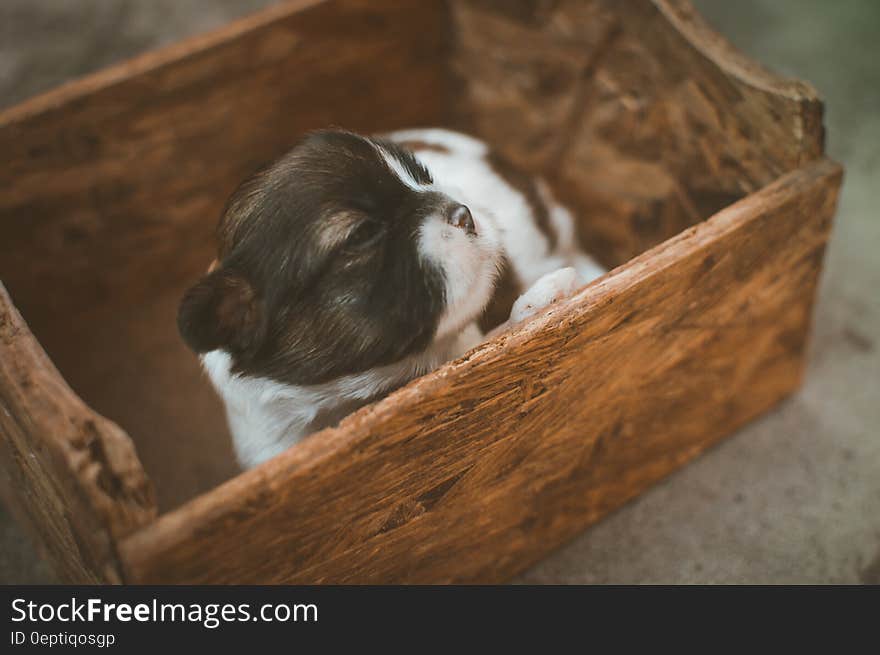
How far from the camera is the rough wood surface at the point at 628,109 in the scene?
164 centimetres

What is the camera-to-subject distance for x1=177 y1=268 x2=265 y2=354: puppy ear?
1.26 metres

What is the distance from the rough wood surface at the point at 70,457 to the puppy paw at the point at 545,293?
0.70 metres

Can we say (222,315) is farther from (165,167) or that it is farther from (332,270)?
(165,167)

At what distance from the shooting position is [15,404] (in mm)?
1224

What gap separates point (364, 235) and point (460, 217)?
6.2 inches

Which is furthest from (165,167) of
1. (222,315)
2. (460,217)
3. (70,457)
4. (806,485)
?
(806,485)

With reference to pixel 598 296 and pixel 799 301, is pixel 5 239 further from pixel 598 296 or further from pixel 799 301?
pixel 799 301

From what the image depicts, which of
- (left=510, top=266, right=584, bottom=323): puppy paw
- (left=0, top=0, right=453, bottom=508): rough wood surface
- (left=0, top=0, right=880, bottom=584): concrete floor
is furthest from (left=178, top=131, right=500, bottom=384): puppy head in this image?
(left=0, top=0, right=880, bottom=584): concrete floor

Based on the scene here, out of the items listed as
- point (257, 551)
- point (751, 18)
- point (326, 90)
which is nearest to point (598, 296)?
point (257, 551)

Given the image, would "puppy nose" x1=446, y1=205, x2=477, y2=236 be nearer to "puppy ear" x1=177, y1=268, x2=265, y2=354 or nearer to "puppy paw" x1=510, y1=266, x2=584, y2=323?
"puppy paw" x1=510, y1=266, x2=584, y2=323

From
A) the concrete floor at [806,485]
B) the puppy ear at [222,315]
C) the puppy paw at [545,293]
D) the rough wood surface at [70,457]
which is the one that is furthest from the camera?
the concrete floor at [806,485]

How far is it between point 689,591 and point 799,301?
2.12 feet

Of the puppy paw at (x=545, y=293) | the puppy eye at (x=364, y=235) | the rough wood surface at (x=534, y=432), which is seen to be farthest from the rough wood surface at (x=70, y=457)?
the puppy paw at (x=545, y=293)

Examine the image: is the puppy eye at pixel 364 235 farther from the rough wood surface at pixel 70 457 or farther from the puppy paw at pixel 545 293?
the rough wood surface at pixel 70 457
